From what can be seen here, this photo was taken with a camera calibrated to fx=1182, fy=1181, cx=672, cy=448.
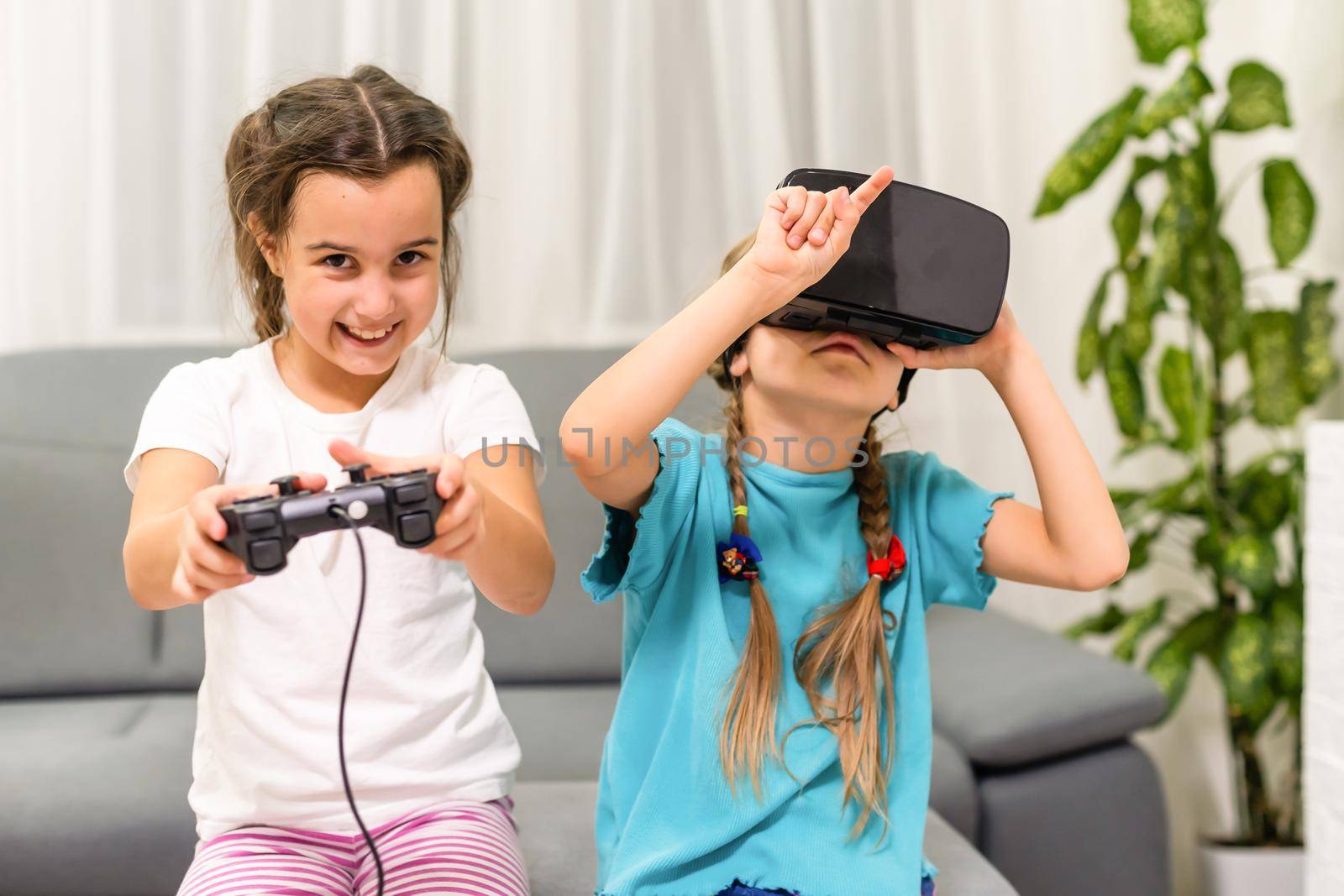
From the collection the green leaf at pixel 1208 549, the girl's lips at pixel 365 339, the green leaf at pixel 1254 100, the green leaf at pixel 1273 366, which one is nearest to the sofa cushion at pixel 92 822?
the girl's lips at pixel 365 339

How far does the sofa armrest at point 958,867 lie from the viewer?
104cm

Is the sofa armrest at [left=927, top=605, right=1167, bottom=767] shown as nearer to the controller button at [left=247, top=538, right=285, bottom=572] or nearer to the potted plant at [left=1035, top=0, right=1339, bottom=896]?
the potted plant at [left=1035, top=0, right=1339, bottom=896]

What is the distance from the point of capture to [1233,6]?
6.75ft

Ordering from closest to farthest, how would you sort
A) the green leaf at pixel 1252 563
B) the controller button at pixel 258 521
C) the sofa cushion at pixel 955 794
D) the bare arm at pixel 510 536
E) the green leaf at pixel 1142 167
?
the controller button at pixel 258 521 < the bare arm at pixel 510 536 < the sofa cushion at pixel 955 794 < the green leaf at pixel 1252 563 < the green leaf at pixel 1142 167

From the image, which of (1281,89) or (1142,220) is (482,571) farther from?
(1281,89)

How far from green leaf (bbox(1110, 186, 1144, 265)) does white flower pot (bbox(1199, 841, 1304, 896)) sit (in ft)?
3.02

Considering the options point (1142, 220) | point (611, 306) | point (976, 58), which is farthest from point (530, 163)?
point (1142, 220)

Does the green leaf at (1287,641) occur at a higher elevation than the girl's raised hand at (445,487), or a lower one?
lower

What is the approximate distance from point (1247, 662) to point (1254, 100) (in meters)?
0.80

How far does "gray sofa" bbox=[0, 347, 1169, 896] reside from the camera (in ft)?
3.76

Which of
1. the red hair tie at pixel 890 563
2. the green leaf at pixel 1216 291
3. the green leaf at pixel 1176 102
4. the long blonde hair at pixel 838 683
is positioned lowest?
the long blonde hair at pixel 838 683

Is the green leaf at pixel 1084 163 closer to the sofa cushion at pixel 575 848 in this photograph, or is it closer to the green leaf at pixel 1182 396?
the green leaf at pixel 1182 396

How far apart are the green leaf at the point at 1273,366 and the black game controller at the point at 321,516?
1451 mm

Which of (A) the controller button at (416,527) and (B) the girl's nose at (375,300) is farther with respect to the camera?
(B) the girl's nose at (375,300)
